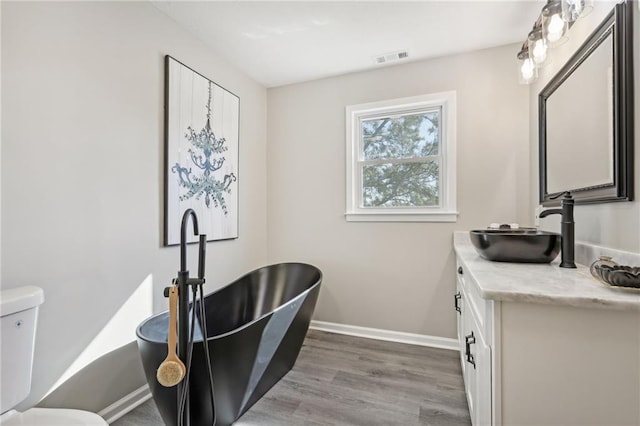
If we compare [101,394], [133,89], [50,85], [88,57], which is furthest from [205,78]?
[101,394]

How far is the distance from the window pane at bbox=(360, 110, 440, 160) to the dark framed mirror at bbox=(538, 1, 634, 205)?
848mm

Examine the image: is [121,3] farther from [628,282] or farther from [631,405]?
[631,405]

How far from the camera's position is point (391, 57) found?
2.55 m

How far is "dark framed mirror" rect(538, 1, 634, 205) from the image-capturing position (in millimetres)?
1222

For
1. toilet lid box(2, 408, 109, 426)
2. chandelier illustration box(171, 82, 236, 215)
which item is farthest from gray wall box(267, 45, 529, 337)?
toilet lid box(2, 408, 109, 426)

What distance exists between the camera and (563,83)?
1751 mm

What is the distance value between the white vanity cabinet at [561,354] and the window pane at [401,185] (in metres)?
1.70

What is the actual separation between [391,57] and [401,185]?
3.68ft

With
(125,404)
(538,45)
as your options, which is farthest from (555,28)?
(125,404)

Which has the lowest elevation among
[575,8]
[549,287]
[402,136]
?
[549,287]

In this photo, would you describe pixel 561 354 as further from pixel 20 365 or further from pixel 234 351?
pixel 20 365

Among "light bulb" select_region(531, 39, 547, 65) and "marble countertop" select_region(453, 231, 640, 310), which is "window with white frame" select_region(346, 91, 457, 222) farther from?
"marble countertop" select_region(453, 231, 640, 310)

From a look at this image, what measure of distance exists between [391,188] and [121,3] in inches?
92.5

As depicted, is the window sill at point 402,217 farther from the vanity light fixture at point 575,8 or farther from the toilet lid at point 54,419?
the toilet lid at point 54,419
